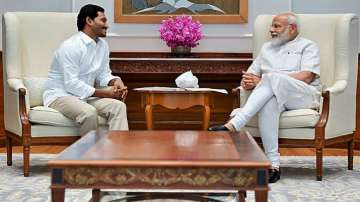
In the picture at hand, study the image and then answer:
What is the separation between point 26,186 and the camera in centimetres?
414

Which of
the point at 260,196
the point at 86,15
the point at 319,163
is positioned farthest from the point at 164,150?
the point at 86,15

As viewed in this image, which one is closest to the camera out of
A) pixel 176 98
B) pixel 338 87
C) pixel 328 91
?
pixel 328 91

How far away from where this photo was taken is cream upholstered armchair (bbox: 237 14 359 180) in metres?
4.51

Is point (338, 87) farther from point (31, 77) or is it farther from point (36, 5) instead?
point (36, 5)

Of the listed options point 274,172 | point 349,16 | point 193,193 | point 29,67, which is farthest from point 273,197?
point 29,67

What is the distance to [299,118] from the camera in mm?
4500

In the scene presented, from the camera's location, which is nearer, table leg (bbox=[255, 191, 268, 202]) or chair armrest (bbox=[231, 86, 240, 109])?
table leg (bbox=[255, 191, 268, 202])

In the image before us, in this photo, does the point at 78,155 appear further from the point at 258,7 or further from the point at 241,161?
the point at 258,7

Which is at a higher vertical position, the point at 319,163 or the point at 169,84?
the point at 169,84

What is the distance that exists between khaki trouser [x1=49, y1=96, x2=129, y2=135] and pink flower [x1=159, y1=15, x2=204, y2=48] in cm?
140

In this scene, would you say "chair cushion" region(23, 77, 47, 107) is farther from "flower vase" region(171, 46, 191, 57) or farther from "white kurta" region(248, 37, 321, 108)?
"white kurta" region(248, 37, 321, 108)

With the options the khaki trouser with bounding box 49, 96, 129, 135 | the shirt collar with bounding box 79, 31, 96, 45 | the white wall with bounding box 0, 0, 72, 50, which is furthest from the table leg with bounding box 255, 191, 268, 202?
the white wall with bounding box 0, 0, 72, 50

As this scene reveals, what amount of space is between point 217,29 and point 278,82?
1973 millimetres

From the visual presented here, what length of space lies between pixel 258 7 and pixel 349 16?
1.53 m
